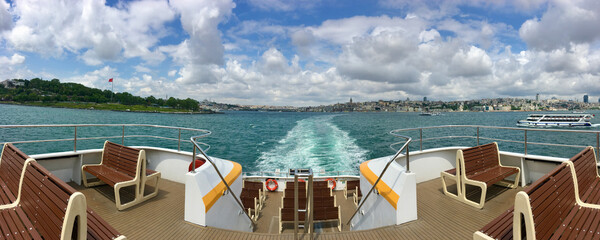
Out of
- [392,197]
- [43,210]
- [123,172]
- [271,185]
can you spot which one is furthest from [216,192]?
[271,185]

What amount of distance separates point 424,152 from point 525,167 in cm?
189

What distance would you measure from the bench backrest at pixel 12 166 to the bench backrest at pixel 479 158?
239 inches

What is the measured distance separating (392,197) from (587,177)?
257 centimetres

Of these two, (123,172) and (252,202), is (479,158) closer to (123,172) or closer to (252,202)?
(252,202)

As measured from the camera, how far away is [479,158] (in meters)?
4.44

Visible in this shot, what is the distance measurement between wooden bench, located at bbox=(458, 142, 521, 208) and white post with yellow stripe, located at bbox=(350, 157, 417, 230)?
1337 millimetres

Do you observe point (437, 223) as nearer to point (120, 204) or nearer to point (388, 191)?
point (388, 191)

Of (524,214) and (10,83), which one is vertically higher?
(10,83)

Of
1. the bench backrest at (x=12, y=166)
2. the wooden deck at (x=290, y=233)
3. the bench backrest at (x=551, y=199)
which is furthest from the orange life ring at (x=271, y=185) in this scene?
the bench backrest at (x=551, y=199)

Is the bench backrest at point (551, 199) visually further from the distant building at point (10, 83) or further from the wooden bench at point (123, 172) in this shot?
the distant building at point (10, 83)

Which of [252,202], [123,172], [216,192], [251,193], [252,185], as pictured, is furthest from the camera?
[252,185]

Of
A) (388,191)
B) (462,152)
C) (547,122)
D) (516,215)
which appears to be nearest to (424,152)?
(462,152)

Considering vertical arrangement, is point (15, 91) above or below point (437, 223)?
above

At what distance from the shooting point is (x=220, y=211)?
3.53 metres
